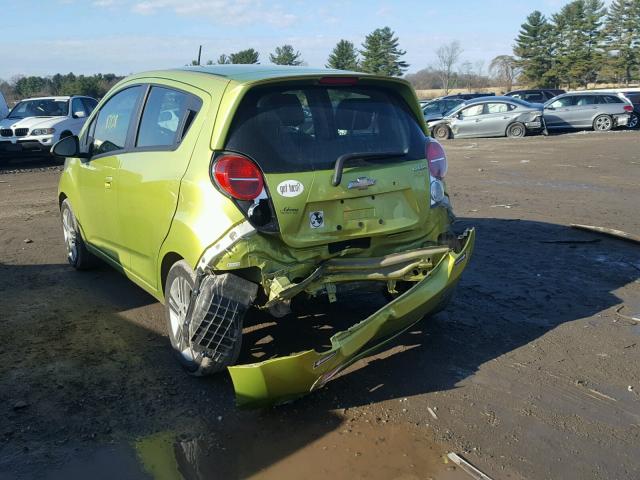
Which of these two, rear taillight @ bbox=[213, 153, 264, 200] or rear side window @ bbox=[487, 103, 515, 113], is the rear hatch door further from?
rear side window @ bbox=[487, 103, 515, 113]

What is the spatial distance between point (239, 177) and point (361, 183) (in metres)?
0.77

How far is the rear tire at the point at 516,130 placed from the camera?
2378cm

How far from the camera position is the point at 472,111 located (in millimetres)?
24562

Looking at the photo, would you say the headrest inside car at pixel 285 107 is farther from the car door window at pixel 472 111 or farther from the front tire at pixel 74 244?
the car door window at pixel 472 111

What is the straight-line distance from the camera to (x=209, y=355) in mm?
3930

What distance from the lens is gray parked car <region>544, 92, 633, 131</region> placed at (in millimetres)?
24703

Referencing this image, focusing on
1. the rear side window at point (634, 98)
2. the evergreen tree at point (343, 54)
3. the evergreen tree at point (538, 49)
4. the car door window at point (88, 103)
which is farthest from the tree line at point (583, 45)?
the car door window at point (88, 103)

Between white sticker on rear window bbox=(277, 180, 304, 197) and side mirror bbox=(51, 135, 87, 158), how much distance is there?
2.68 metres

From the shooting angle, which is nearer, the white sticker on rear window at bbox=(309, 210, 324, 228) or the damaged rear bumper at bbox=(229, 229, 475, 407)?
the damaged rear bumper at bbox=(229, 229, 475, 407)

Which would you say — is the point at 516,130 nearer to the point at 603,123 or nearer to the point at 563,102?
the point at 563,102

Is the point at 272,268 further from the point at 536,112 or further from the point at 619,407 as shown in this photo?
the point at 536,112

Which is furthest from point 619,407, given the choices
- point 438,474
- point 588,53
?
point 588,53

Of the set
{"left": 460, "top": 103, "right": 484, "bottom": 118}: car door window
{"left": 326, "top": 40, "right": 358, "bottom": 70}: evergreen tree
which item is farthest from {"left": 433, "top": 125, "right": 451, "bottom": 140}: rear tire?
{"left": 326, "top": 40, "right": 358, "bottom": 70}: evergreen tree

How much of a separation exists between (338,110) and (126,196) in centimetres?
175
